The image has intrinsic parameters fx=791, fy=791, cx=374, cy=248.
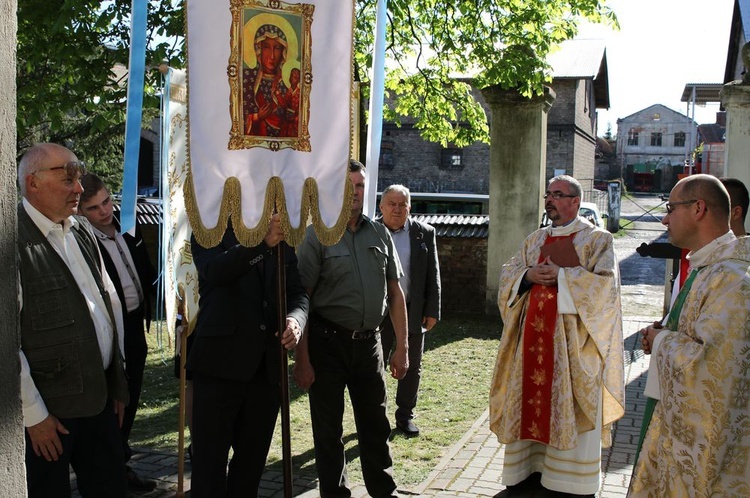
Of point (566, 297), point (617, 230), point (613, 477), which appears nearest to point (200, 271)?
point (566, 297)

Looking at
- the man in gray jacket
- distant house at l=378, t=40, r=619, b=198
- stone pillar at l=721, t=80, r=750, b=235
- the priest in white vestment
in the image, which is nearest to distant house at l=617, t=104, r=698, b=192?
distant house at l=378, t=40, r=619, b=198

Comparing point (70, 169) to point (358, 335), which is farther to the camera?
point (358, 335)

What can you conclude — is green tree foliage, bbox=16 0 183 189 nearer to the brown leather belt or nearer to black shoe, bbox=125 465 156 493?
black shoe, bbox=125 465 156 493

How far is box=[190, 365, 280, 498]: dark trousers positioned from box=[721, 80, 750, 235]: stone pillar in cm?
609

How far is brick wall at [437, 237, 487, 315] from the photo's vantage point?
12.6m

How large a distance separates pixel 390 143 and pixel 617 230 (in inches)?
486

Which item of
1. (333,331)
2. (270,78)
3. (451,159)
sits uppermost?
(451,159)

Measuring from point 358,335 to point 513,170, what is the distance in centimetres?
761

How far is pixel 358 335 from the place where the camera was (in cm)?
486

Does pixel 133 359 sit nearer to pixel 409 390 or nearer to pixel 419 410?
pixel 409 390

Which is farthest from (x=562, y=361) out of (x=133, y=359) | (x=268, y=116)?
(x=133, y=359)

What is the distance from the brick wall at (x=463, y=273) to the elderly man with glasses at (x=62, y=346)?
9.28 metres

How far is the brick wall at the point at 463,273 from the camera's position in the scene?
41.3 feet

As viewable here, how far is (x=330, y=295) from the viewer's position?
15.8ft
